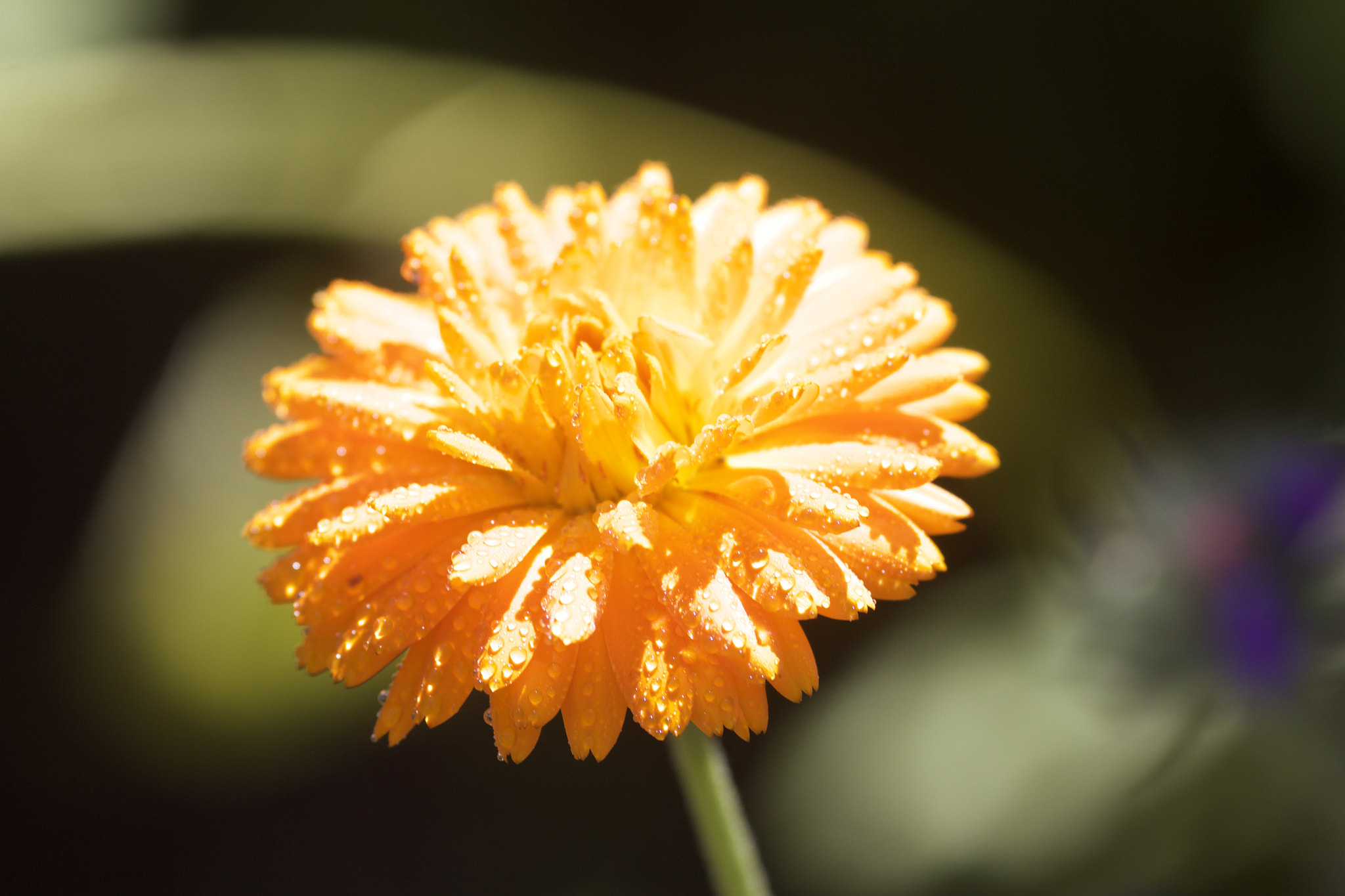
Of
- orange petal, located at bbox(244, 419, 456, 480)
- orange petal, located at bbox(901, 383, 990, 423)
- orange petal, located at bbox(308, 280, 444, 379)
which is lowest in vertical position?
orange petal, located at bbox(901, 383, 990, 423)

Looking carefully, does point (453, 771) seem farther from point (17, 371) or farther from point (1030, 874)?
point (17, 371)

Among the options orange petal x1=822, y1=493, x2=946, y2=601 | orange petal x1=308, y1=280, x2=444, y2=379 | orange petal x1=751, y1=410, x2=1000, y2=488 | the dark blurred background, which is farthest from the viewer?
the dark blurred background

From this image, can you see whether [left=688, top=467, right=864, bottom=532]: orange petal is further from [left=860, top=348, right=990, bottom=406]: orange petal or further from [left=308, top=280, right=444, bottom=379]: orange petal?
[left=308, top=280, right=444, bottom=379]: orange petal

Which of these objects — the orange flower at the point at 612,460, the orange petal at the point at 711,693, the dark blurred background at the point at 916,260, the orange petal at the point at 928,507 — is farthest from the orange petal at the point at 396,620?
the dark blurred background at the point at 916,260

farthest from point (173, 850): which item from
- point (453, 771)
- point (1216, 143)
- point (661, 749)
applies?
point (1216, 143)

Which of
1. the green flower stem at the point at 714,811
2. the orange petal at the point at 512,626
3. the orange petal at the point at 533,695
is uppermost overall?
the orange petal at the point at 512,626

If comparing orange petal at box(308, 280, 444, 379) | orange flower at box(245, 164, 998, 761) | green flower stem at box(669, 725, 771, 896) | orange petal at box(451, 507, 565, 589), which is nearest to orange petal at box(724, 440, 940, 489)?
orange flower at box(245, 164, 998, 761)

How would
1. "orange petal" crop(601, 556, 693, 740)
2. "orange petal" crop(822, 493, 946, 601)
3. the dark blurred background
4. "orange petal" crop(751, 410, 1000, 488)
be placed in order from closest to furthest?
1. "orange petal" crop(601, 556, 693, 740)
2. "orange petal" crop(822, 493, 946, 601)
3. "orange petal" crop(751, 410, 1000, 488)
4. the dark blurred background

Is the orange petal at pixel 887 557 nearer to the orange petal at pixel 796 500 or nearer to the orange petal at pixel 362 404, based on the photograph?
the orange petal at pixel 796 500
